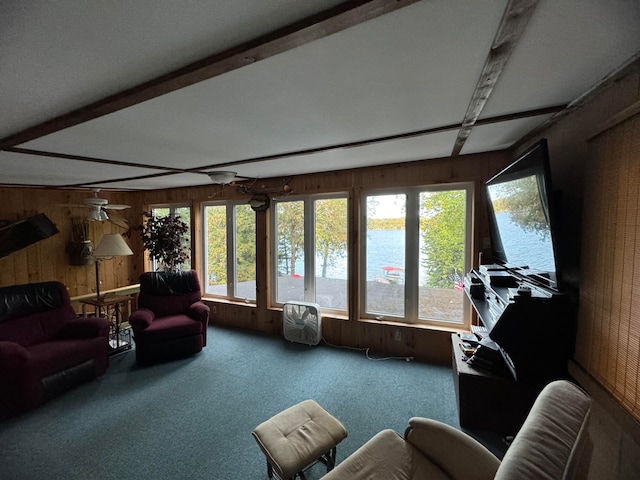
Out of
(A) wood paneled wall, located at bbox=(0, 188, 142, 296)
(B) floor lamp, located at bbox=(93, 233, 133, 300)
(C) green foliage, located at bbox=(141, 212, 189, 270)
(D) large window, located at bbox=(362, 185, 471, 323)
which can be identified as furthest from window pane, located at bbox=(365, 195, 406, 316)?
(A) wood paneled wall, located at bbox=(0, 188, 142, 296)

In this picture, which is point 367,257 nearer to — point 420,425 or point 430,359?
point 430,359

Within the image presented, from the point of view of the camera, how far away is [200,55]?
3.31 ft

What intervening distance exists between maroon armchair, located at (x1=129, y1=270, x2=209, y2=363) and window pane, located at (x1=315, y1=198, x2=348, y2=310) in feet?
5.38

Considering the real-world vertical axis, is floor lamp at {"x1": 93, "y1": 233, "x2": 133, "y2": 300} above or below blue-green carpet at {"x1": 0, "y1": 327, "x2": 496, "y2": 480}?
above

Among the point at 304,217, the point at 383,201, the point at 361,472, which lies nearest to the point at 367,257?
the point at 383,201

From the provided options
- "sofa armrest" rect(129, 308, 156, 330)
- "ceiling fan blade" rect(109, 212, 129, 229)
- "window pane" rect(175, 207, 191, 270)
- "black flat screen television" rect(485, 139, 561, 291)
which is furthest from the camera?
"ceiling fan blade" rect(109, 212, 129, 229)

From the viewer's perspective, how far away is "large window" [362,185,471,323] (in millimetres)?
3113

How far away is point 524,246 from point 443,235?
4.59ft

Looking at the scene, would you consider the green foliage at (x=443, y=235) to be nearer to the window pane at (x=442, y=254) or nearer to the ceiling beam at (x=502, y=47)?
the window pane at (x=442, y=254)

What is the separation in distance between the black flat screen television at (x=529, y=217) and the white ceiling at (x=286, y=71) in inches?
14.9

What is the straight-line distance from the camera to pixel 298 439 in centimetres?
152

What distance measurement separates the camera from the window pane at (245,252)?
4.34m

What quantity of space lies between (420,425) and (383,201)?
8.23 ft

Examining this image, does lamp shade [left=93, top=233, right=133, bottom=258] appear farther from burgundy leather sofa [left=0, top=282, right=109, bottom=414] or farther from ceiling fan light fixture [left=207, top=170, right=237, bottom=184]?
ceiling fan light fixture [left=207, top=170, right=237, bottom=184]
